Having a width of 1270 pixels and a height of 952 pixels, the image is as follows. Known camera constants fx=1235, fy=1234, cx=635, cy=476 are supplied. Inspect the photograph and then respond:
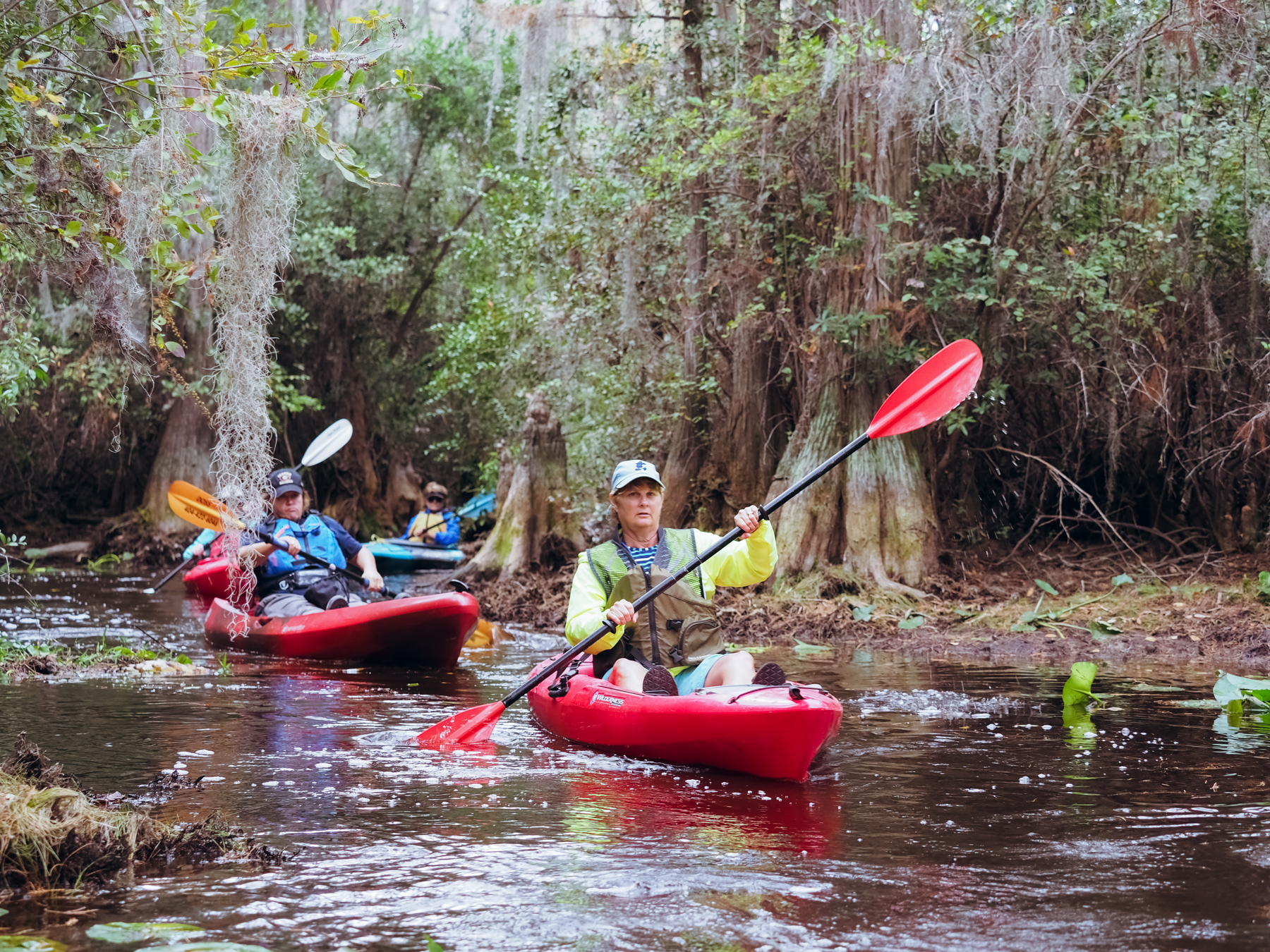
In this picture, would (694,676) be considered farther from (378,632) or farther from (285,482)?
(285,482)

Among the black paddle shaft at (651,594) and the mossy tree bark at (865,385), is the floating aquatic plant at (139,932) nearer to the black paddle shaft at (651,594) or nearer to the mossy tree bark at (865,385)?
the black paddle shaft at (651,594)

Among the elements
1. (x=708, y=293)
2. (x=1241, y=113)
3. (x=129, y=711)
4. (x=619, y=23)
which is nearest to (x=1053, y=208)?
(x=1241, y=113)

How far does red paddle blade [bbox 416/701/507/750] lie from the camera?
4949mm

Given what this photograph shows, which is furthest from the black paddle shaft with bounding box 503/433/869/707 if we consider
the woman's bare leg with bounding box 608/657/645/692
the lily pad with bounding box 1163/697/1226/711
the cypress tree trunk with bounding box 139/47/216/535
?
the cypress tree trunk with bounding box 139/47/216/535

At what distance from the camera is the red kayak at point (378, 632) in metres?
7.14

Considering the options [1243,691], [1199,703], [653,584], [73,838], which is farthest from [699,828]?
[1199,703]

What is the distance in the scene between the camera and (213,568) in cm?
1074

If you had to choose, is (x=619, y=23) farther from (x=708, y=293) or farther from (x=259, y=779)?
(x=259, y=779)

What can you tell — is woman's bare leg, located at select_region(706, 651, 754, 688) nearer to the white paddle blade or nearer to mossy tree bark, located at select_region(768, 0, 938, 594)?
mossy tree bark, located at select_region(768, 0, 938, 594)

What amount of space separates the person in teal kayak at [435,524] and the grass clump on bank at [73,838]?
11.1 metres

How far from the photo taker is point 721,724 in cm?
425

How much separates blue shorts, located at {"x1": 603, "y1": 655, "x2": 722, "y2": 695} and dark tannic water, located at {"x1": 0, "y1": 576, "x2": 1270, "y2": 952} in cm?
34

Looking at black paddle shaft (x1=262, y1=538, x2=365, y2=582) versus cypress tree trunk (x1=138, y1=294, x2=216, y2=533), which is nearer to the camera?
black paddle shaft (x1=262, y1=538, x2=365, y2=582)

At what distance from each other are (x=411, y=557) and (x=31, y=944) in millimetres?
11194
